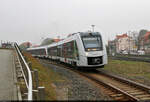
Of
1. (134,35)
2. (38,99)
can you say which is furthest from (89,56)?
(134,35)

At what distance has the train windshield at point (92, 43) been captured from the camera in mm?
15245

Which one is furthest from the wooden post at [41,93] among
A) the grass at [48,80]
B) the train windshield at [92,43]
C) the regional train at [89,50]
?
the train windshield at [92,43]

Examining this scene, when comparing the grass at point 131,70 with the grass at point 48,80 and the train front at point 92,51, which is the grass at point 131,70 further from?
the grass at point 48,80

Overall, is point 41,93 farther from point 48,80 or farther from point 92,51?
point 92,51

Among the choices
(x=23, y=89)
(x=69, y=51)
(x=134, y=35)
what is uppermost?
(x=134, y=35)

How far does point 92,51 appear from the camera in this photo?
49.5 ft

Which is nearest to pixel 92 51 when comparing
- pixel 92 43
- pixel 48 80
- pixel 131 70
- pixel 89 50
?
pixel 89 50

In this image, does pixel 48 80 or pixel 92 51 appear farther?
pixel 92 51

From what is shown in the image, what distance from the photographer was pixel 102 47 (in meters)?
15.5

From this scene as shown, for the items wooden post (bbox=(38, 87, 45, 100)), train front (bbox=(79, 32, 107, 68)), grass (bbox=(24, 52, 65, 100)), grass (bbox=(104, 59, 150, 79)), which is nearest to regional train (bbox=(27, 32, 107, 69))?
train front (bbox=(79, 32, 107, 68))

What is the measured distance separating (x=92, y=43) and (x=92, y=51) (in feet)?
2.80

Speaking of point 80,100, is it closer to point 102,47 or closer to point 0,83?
point 0,83

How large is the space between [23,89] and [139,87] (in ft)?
19.4

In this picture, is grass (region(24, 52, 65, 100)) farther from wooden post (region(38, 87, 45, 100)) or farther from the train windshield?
the train windshield
